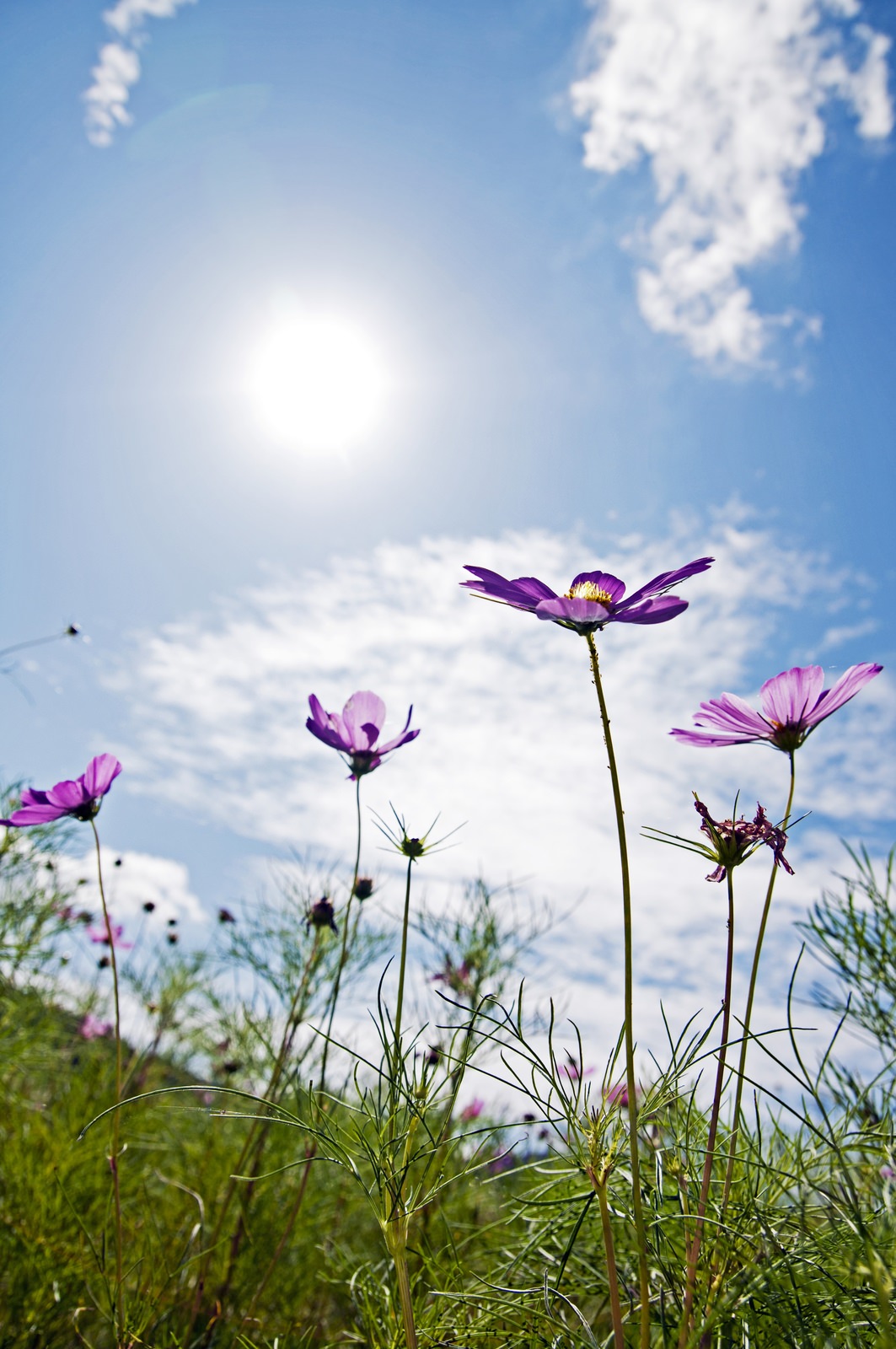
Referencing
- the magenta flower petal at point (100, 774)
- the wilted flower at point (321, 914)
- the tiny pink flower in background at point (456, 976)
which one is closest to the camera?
the magenta flower petal at point (100, 774)

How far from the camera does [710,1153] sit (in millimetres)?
515

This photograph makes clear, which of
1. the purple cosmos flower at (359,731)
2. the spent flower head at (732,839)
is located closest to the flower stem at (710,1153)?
the spent flower head at (732,839)

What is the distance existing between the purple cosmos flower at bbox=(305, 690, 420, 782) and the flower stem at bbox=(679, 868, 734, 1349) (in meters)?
0.43

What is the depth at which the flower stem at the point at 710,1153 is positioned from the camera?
496mm

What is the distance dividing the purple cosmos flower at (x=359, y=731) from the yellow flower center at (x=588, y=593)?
25 cm

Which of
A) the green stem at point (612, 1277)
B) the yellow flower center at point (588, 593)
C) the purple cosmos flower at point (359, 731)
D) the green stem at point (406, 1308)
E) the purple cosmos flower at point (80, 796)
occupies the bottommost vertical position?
the green stem at point (406, 1308)

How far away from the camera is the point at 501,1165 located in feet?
6.93

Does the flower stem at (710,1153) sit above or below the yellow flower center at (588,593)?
below

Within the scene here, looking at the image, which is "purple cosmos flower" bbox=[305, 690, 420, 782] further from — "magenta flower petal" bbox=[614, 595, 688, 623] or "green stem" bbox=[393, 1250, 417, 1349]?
"green stem" bbox=[393, 1250, 417, 1349]

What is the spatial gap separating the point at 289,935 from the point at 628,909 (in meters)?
1.57

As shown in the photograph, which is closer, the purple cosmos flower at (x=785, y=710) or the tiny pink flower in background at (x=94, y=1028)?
the purple cosmos flower at (x=785, y=710)

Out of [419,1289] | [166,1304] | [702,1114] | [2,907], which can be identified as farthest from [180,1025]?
[702,1114]

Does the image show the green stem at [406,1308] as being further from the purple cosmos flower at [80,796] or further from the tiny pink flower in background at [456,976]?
the tiny pink flower in background at [456,976]

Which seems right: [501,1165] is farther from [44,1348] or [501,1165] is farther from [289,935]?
[44,1348]
